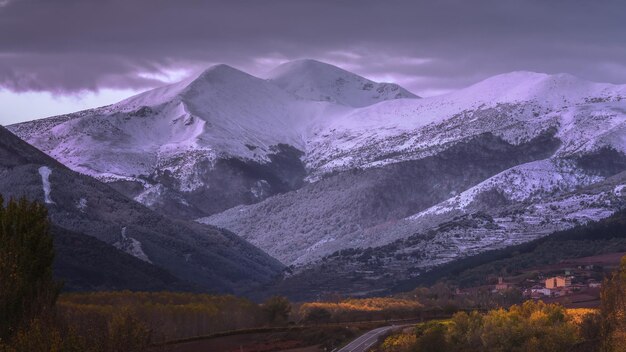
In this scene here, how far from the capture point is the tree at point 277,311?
164 m

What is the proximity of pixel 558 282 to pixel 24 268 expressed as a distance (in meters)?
121

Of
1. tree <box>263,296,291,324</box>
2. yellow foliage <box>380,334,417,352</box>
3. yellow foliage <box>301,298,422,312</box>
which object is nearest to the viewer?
yellow foliage <box>380,334,417,352</box>

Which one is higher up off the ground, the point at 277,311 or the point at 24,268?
the point at 24,268

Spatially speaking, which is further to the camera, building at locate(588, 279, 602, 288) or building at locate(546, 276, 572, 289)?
building at locate(546, 276, 572, 289)

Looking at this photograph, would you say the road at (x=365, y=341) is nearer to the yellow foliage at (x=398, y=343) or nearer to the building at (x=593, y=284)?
the yellow foliage at (x=398, y=343)

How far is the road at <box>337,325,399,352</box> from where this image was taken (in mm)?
126000

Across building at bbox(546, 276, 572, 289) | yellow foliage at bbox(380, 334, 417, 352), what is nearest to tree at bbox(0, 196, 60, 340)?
yellow foliage at bbox(380, 334, 417, 352)

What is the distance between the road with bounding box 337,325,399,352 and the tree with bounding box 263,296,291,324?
1966cm

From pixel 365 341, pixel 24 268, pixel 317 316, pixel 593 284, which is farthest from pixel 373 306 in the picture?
pixel 24 268

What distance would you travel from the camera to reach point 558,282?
7598 inches

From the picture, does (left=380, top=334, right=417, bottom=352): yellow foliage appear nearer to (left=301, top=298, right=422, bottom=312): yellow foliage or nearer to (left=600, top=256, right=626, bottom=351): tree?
(left=600, top=256, right=626, bottom=351): tree

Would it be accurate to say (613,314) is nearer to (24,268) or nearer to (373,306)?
(24,268)

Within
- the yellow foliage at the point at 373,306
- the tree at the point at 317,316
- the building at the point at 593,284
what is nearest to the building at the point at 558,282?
the building at the point at 593,284

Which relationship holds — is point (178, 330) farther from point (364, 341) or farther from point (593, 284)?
point (593, 284)
